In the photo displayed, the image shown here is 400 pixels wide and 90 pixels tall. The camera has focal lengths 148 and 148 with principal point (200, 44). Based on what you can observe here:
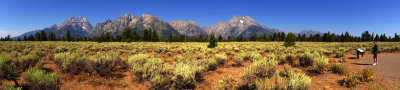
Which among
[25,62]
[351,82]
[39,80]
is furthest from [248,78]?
[25,62]

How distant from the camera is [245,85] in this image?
220 inches

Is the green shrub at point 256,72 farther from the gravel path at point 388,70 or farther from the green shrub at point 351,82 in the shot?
the gravel path at point 388,70

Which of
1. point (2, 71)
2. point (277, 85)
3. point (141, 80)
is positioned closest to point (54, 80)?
point (2, 71)

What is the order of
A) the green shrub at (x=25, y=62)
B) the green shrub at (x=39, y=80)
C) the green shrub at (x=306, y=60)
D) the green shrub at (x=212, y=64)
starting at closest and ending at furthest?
1. the green shrub at (x=39, y=80)
2. the green shrub at (x=25, y=62)
3. the green shrub at (x=212, y=64)
4. the green shrub at (x=306, y=60)

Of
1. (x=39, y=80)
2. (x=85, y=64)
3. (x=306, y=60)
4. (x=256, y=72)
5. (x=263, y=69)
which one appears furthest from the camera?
(x=306, y=60)

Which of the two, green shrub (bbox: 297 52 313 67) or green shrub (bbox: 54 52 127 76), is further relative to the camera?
green shrub (bbox: 297 52 313 67)

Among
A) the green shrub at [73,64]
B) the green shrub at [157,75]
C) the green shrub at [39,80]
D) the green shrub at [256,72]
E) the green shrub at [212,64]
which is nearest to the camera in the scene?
the green shrub at [39,80]

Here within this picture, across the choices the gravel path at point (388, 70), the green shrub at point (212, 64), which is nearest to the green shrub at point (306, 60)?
the gravel path at point (388, 70)

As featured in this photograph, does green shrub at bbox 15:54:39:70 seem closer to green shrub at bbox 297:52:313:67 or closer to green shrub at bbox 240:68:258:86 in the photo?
green shrub at bbox 240:68:258:86

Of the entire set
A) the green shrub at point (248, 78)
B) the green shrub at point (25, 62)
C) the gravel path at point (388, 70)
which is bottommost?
the gravel path at point (388, 70)

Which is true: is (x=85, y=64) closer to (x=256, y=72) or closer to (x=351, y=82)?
(x=256, y=72)

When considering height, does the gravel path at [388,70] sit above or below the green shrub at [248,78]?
below

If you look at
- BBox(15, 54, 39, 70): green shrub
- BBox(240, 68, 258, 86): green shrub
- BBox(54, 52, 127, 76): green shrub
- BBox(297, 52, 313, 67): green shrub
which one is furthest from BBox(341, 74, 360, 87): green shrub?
BBox(15, 54, 39, 70): green shrub

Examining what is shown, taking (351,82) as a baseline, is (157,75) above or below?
above
